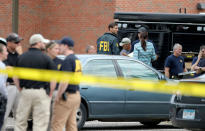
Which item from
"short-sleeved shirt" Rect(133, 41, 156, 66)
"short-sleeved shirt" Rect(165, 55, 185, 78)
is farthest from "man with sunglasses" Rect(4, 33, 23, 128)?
"short-sleeved shirt" Rect(165, 55, 185, 78)

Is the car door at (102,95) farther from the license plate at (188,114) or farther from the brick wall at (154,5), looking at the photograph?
the brick wall at (154,5)

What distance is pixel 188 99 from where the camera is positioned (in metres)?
10.2

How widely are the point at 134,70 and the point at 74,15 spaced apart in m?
12.5

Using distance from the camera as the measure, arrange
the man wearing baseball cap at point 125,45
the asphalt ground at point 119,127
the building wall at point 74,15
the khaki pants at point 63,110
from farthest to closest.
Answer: the building wall at point 74,15
the man wearing baseball cap at point 125,45
the asphalt ground at point 119,127
the khaki pants at point 63,110

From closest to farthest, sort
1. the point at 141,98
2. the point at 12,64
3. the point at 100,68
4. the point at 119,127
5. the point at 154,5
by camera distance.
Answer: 1. the point at 12,64
2. the point at 100,68
3. the point at 141,98
4. the point at 119,127
5. the point at 154,5

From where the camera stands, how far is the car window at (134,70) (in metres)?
12.0

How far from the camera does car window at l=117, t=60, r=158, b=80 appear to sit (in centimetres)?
1197

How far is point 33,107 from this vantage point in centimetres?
899

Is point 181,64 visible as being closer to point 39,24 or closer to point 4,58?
point 4,58

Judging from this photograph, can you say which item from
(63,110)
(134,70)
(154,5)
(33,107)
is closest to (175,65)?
(134,70)

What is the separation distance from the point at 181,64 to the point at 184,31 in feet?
8.13

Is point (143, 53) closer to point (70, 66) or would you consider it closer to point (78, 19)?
point (70, 66)

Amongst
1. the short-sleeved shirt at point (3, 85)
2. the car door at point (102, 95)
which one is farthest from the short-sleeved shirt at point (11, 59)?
the car door at point (102, 95)

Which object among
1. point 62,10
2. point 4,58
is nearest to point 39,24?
point 62,10
